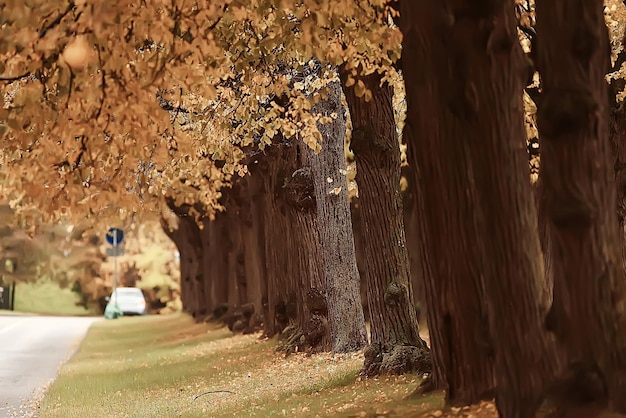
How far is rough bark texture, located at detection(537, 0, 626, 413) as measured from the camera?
8.36 m

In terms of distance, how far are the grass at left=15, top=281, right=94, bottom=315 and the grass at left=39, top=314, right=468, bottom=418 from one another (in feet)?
167

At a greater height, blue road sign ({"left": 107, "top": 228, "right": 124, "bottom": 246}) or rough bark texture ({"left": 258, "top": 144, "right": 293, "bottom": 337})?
blue road sign ({"left": 107, "top": 228, "right": 124, "bottom": 246})

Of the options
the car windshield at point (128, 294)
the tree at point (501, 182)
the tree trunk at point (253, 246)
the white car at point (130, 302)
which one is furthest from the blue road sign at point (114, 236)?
the tree at point (501, 182)

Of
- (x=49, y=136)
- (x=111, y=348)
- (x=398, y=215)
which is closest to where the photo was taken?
(x=49, y=136)

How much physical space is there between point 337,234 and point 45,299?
65.9 meters

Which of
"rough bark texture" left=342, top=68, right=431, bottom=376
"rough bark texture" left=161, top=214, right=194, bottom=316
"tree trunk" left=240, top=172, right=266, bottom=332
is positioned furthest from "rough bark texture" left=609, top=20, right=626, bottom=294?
"rough bark texture" left=161, top=214, right=194, bottom=316

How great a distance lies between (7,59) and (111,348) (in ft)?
84.4

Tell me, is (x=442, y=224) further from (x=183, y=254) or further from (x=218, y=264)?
(x=183, y=254)

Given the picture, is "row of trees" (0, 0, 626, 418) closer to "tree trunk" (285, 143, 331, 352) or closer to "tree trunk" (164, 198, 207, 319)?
"tree trunk" (285, 143, 331, 352)

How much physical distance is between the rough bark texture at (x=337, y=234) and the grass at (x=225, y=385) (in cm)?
62

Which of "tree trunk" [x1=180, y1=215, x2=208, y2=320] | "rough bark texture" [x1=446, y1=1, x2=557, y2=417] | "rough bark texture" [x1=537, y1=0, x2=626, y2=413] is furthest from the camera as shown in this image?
"tree trunk" [x1=180, y1=215, x2=208, y2=320]

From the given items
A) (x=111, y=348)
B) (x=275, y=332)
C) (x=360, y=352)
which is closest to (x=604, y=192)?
(x=360, y=352)

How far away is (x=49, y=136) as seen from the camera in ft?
33.8

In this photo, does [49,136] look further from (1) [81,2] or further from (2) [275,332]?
(2) [275,332]
